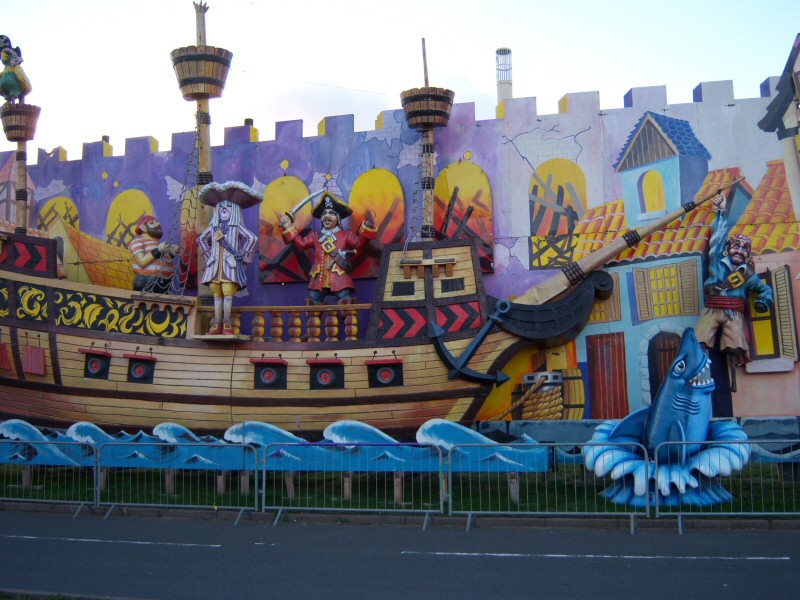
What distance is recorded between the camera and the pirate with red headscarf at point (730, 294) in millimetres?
13734

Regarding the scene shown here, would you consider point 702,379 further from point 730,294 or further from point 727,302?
point 730,294

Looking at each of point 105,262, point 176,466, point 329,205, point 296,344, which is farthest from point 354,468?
point 105,262

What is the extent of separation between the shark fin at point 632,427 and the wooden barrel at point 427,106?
5.62m

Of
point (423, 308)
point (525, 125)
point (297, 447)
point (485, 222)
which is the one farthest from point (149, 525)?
point (525, 125)

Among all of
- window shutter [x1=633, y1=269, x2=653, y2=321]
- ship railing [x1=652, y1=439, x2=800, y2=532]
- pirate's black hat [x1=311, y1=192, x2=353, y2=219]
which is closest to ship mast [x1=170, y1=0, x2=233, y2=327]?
pirate's black hat [x1=311, y1=192, x2=353, y2=219]

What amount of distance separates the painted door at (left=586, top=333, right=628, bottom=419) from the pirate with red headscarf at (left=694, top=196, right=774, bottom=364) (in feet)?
4.15

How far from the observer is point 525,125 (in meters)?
15.7

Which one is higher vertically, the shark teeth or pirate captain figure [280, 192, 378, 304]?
pirate captain figure [280, 192, 378, 304]

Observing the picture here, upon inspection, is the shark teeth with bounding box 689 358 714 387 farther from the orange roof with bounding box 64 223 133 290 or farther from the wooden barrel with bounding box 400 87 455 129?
the orange roof with bounding box 64 223 133 290

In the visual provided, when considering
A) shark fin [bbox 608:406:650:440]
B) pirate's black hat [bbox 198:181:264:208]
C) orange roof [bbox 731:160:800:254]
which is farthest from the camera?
pirate's black hat [bbox 198:181:264:208]

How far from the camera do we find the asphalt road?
7660 mm

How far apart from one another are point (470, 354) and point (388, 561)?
5316mm

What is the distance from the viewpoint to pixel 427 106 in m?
15.1

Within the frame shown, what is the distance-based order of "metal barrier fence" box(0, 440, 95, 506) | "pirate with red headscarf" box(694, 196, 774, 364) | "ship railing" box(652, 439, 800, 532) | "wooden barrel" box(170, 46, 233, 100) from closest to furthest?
"ship railing" box(652, 439, 800, 532) < "metal barrier fence" box(0, 440, 95, 506) < "pirate with red headscarf" box(694, 196, 774, 364) < "wooden barrel" box(170, 46, 233, 100)
